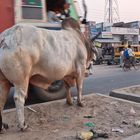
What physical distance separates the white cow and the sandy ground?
0.34 metres

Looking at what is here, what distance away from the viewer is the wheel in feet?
26.5

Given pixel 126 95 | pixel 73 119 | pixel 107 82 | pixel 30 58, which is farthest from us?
pixel 107 82

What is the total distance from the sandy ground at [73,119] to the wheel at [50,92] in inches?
37.6

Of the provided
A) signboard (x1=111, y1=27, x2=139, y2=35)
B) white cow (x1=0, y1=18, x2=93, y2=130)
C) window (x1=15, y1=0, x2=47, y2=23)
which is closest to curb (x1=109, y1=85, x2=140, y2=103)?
white cow (x1=0, y1=18, x2=93, y2=130)

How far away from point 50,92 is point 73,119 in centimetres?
231

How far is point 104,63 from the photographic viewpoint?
3297 centimetres

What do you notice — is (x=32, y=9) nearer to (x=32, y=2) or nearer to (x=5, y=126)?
(x=32, y=2)

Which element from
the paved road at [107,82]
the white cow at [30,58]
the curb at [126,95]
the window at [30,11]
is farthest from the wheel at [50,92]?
the white cow at [30,58]

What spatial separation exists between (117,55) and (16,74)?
27085 millimetres

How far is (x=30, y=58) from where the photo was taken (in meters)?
4.98

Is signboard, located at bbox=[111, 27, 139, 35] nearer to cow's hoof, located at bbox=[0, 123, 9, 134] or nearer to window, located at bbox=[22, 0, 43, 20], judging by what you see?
window, located at bbox=[22, 0, 43, 20]


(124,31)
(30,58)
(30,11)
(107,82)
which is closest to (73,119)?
(30,58)

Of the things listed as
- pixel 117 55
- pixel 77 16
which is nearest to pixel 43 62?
pixel 77 16

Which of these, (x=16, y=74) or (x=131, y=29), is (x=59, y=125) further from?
(x=131, y=29)
